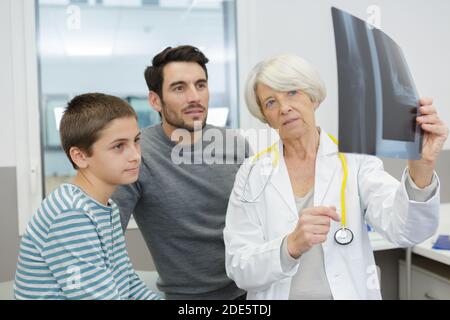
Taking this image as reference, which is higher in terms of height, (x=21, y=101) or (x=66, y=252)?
(x=21, y=101)

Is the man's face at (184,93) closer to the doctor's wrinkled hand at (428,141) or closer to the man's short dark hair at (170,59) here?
the man's short dark hair at (170,59)

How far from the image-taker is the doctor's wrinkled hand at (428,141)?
490 mm

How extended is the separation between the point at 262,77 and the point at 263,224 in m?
0.24

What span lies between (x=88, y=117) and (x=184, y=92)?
0.76 ft

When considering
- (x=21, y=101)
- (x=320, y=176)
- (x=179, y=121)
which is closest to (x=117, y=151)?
(x=179, y=121)

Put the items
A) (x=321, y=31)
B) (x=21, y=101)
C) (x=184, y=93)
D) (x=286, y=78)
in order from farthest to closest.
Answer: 1. (x=321, y=31)
2. (x=21, y=101)
3. (x=184, y=93)
4. (x=286, y=78)

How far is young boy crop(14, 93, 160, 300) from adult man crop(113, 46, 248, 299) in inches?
6.2

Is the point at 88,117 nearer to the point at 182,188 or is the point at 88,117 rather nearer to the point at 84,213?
the point at 84,213

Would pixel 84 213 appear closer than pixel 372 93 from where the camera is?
No

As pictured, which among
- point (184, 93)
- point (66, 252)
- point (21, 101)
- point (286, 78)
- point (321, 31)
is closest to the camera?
point (66, 252)

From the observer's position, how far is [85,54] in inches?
50.7

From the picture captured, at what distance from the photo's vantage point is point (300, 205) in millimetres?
712

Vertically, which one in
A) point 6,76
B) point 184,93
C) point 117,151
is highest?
point 6,76

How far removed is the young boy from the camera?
0.56 meters
